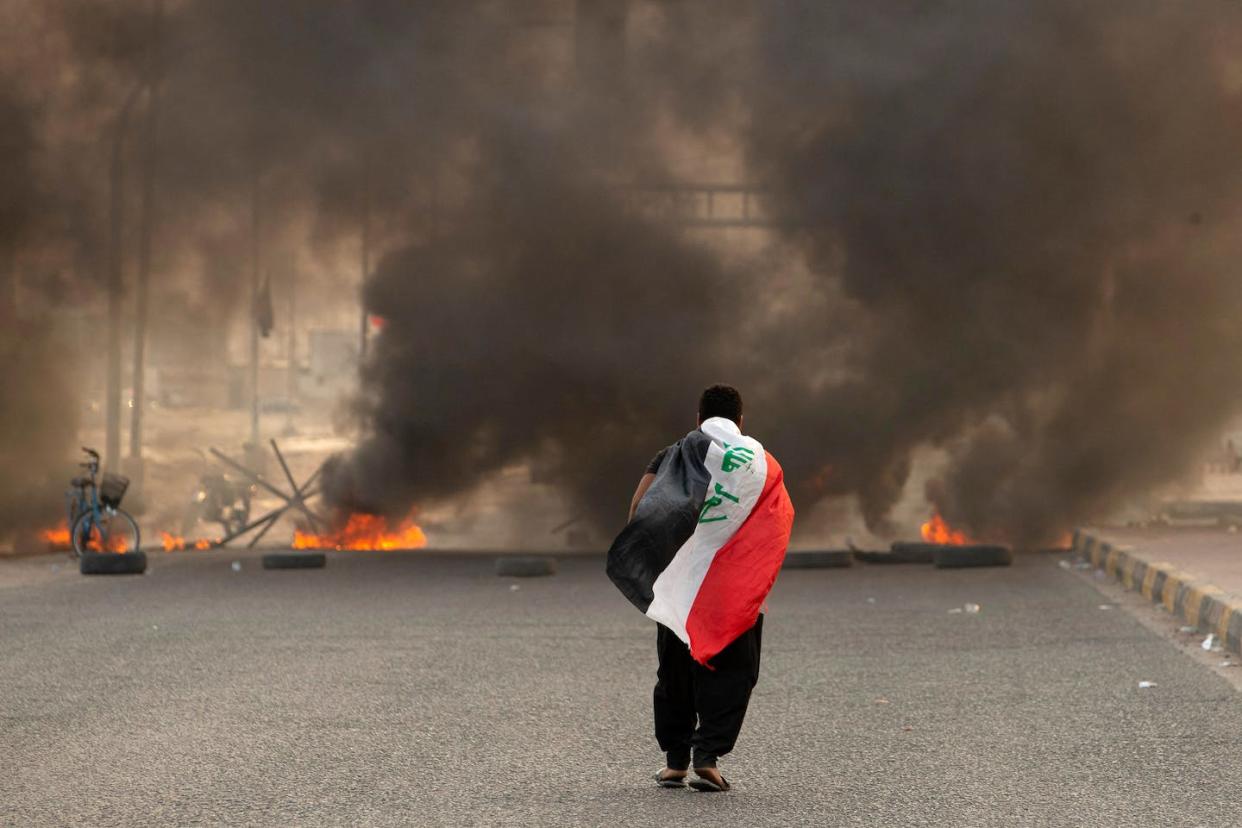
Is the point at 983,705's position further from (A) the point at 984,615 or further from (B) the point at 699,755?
(A) the point at 984,615

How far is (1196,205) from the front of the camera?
1781 cm

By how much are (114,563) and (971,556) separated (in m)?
6.90

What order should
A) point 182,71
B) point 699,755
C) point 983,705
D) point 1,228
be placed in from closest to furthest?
point 699,755 < point 983,705 < point 1,228 < point 182,71

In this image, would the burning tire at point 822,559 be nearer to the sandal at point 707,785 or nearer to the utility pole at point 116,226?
the utility pole at point 116,226

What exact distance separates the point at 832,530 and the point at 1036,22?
19.6 feet

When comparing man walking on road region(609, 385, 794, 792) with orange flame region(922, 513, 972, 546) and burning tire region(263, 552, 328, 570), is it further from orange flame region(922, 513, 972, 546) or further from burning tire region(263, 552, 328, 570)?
orange flame region(922, 513, 972, 546)

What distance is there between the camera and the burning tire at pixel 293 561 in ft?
46.6

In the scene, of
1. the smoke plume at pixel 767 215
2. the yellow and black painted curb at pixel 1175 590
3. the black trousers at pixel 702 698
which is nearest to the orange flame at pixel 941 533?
the smoke plume at pixel 767 215

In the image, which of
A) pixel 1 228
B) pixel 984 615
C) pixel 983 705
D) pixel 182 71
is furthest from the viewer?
pixel 182 71

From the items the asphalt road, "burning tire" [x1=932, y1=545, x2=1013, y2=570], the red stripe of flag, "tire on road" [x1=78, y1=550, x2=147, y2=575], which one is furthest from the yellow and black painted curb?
"tire on road" [x1=78, y1=550, x2=147, y2=575]

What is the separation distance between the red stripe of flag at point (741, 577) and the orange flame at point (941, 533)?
442 inches

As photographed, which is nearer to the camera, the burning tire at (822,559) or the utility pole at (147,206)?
the burning tire at (822,559)

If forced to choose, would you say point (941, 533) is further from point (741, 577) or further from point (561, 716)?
point (741, 577)

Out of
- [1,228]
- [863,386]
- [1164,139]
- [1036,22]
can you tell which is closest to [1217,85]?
[1164,139]
